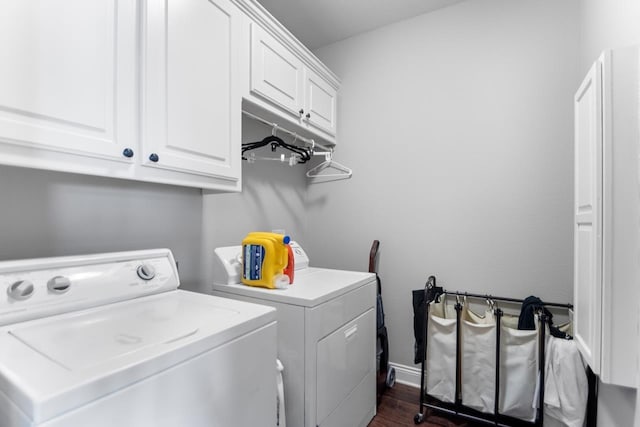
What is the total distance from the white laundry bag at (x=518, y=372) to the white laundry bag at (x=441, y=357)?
0.26 m

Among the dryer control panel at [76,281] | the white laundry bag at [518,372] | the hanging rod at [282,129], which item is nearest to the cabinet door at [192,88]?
the hanging rod at [282,129]

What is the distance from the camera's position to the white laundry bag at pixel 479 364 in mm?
1812

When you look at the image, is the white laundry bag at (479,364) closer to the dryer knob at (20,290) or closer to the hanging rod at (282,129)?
the hanging rod at (282,129)

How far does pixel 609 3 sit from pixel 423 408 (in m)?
2.34

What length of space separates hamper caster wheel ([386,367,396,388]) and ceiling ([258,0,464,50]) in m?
2.67

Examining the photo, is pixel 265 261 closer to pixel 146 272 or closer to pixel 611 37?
pixel 146 272

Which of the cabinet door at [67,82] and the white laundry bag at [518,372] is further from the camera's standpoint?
the white laundry bag at [518,372]

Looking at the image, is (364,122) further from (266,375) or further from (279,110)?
(266,375)

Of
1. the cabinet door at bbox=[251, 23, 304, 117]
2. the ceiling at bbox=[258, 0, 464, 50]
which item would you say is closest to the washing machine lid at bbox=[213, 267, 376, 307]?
the cabinet door at bbox=[251, 23, 304, 117]

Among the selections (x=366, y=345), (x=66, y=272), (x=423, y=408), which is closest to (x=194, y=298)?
(x=66, y=272)

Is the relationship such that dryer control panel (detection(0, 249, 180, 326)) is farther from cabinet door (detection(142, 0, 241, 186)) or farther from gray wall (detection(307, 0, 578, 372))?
gray wall (detection(307, 0, 578, 372))

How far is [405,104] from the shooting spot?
7.82 ft

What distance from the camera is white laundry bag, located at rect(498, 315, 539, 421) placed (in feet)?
5.66

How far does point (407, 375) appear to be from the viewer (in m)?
2.34
